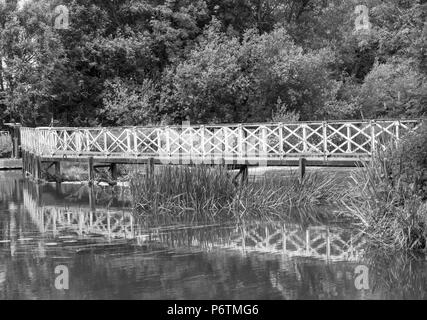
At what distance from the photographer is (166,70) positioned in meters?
33.4

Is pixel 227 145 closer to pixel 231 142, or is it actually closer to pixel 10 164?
pixel 231 142

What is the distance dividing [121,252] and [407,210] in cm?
478

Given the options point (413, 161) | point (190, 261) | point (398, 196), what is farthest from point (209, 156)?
point (190, 261)

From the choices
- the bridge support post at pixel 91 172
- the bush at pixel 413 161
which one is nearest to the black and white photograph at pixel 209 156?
the bush at pixel 413 161

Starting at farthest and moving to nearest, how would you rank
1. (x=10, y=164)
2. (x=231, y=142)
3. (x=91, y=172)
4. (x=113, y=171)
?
(x=10, y=164) → (x=113, y=171) → (x=91, y=172) → (x=231, y=142)

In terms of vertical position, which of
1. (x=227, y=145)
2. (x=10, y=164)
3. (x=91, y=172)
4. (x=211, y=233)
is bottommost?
(x=211, y=233)

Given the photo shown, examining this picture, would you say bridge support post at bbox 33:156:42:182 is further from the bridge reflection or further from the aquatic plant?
the aquatic plant

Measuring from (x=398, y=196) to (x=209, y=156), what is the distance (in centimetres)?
957

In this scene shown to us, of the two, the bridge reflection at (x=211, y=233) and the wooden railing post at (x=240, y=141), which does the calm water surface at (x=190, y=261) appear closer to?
the bridge reflection at (x=211, y=233)

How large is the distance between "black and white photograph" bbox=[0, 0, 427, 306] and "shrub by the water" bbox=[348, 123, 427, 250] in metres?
0.04

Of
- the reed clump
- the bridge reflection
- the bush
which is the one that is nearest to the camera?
the bush

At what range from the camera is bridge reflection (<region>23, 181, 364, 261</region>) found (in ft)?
39.8

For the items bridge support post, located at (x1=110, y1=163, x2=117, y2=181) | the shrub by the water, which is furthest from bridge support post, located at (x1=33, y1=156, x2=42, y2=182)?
the shrub by the water
